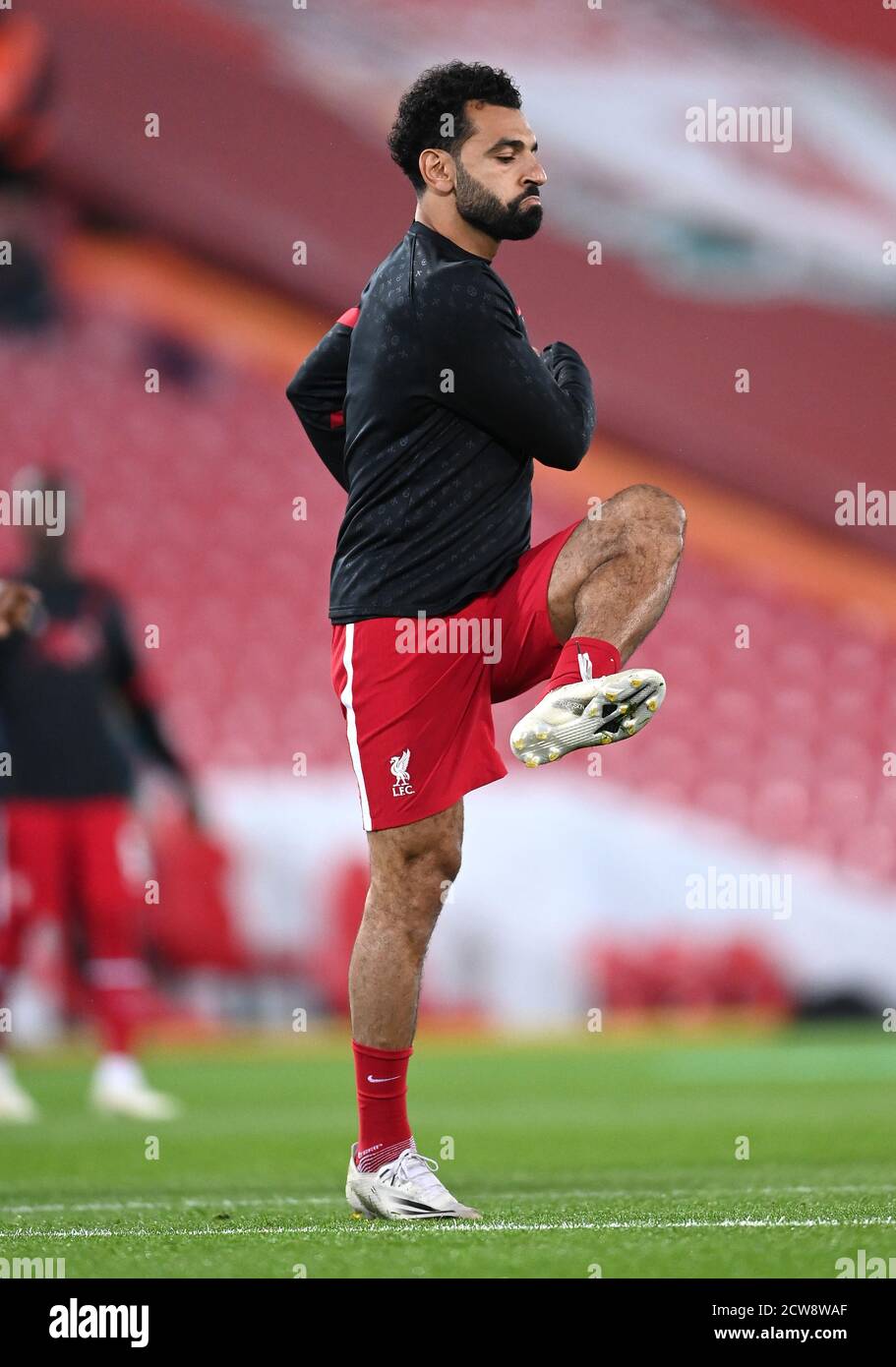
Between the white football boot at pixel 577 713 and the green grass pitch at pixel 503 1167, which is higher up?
the white football boot at pixel 577 713

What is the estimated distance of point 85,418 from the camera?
10.5 meters

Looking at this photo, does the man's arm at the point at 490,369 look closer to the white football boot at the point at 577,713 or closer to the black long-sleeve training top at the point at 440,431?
the black long-sleeve training top at the point at 440,431

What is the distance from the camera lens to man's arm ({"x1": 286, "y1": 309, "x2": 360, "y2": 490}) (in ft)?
11.7

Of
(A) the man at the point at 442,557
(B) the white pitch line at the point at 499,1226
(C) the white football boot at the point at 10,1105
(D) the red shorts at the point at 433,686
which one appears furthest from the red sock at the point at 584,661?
(C) the white football boot at the point at 10,1105

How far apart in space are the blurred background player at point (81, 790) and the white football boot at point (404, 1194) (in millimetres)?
2915

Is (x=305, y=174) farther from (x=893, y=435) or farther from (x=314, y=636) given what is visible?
Answer: (x=893, y=435)

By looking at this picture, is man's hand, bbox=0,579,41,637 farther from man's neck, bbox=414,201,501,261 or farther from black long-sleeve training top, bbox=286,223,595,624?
man's neck, bbox=414,201,501,261

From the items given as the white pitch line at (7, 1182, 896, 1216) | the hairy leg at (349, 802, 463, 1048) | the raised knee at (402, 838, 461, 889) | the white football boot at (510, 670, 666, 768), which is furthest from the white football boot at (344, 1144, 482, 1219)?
the white football boot at (510, 670, 666, 768)

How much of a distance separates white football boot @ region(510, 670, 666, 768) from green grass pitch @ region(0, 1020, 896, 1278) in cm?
74

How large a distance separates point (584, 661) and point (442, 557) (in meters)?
0.37

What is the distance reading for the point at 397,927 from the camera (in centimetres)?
327

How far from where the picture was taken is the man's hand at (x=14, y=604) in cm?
357

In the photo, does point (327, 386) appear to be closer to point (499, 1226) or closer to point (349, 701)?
point (349, 701)
